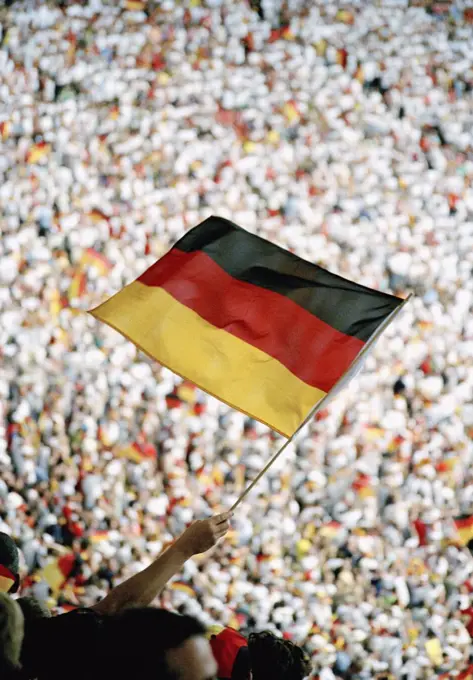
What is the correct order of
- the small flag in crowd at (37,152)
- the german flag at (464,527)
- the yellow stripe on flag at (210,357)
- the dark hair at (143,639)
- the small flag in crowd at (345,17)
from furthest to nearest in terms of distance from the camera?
the small flag in crowd at (345,17) → the small flag in crowd at (37,152) → the german flag at (464,527) → the yellow stripe on flag at (210,357) → the dark hair at (143,639)

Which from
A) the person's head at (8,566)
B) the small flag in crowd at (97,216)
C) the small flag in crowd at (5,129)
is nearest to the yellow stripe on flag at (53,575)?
the person's head at (8,566)

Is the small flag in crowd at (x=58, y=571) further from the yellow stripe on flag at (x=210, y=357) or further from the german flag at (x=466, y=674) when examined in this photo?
the german flag at (x=466, y=674)

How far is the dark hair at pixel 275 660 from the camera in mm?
1984

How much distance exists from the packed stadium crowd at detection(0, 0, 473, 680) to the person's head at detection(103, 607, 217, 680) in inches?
51.2

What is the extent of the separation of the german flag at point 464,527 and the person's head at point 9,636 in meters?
1.70

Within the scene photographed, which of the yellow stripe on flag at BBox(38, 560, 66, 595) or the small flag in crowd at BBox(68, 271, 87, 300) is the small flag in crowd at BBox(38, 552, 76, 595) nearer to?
the yellow stripe on flag at BBox(38, 560, 66, 595)

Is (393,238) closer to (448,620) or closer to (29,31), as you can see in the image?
(448,620)

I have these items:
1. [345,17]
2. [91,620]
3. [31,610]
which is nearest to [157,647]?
[91,620]

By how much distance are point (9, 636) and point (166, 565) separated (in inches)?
20.1

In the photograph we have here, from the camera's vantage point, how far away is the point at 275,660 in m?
1.99

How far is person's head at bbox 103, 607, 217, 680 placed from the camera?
1.34m

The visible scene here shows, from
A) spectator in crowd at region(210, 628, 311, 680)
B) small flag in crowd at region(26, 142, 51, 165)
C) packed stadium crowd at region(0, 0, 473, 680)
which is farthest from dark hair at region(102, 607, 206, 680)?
small flag in crowd at region(26, 142, 51, 165)

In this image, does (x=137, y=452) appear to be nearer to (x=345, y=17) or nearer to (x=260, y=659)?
(x=260, y=659)

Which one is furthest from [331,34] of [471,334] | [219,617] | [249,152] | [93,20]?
[219,617]
